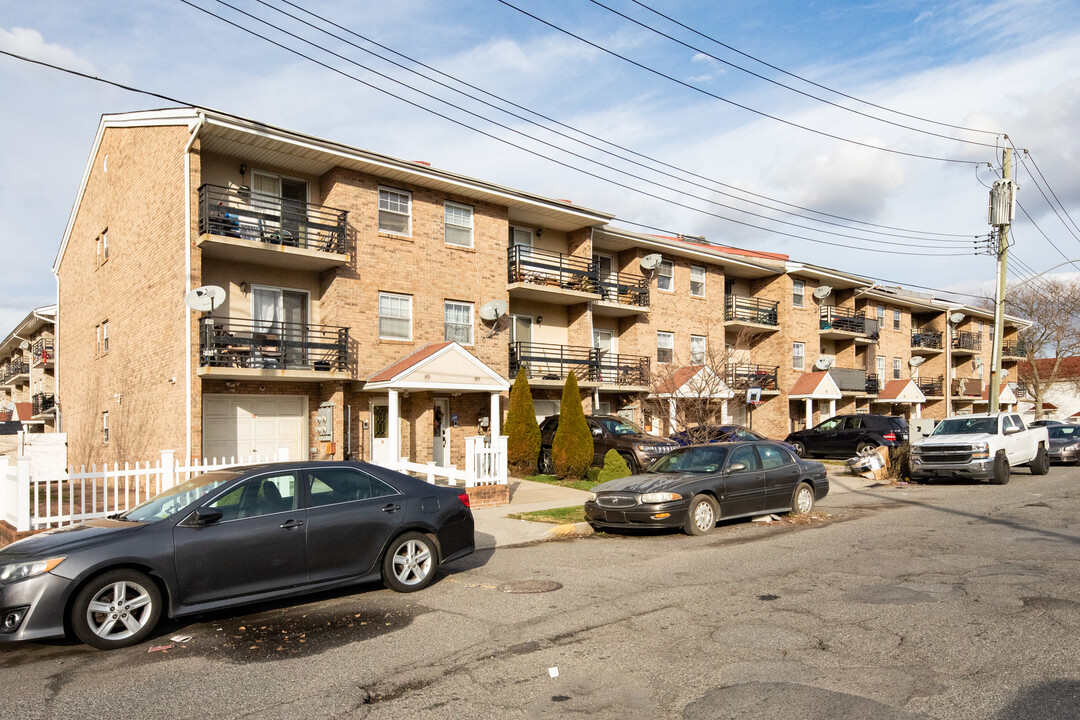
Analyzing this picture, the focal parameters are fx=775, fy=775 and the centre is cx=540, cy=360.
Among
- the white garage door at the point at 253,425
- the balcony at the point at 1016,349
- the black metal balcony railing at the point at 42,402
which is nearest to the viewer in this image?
the white garage door at the point at 253,425

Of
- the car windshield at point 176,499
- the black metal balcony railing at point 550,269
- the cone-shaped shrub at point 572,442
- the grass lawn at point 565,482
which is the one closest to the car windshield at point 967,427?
the cone-shaped shrub at point 572,442

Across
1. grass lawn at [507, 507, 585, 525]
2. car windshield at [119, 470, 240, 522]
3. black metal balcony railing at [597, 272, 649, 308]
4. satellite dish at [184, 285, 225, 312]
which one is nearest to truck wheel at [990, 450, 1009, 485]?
grass lawn at [507, 507, 585, 525]

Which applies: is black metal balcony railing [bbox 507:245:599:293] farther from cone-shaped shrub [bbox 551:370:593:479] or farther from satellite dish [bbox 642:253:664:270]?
cone-shaped shrub [bbox 551:370:593:479]

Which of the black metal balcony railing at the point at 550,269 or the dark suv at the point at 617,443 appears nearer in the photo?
the dark suv at the point at 617,443

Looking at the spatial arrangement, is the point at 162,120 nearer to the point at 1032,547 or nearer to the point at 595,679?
the point at 595,679

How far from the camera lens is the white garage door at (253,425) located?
17922 millimetres

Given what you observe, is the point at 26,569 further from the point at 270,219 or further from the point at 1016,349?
the point at 1016,349

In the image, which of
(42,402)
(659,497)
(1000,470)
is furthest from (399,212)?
(42,402)

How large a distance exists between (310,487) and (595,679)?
370 cm

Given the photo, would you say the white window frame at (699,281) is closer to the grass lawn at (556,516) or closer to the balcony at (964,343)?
the grass lawn at (556,516)

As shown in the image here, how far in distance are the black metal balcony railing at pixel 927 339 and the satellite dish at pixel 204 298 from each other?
132 feet

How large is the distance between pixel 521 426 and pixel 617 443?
2581 millimetres

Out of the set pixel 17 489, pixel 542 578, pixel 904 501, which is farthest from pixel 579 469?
pixel 17 489

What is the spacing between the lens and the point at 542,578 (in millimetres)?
8781
